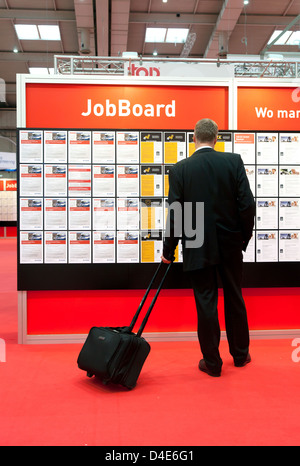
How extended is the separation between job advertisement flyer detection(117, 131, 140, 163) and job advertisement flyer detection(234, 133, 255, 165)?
2.96ft

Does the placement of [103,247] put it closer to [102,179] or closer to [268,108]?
[102,179]

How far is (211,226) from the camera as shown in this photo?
2.93 metres

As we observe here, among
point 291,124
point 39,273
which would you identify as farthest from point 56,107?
point 291,124

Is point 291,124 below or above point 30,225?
above

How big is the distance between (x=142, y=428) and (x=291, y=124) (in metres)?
3.05

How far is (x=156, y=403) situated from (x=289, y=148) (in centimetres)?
259

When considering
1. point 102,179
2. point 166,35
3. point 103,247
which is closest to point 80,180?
point 102,179

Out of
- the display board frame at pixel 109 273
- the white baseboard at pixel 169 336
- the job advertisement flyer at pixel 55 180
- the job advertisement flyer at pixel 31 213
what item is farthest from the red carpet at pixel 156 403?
the job advertisement flyer at pixel 55 180

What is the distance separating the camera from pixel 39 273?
12.3 feet

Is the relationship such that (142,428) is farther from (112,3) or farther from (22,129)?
(112,3)

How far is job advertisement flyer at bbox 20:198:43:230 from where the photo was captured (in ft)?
12.3

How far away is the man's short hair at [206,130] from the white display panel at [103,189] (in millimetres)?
763

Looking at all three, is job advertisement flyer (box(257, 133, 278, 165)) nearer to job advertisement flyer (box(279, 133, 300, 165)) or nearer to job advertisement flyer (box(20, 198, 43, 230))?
job advertisement flyer (box(279, 133, 300, 165))

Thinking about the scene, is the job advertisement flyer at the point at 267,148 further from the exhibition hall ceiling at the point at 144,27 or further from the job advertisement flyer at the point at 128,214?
the exhibition hall ceiling at the point at 144,27
